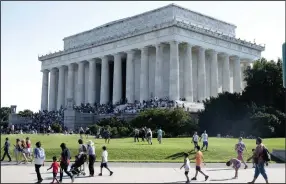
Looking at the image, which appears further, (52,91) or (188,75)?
(52,91)

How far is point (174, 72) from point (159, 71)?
3840 millimetres

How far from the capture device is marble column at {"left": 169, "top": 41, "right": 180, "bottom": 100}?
258 ft

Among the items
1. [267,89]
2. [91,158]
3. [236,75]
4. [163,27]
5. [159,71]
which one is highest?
[163,27]

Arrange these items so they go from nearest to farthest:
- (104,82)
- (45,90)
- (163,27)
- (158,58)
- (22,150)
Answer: (22,150), (163,27), (158,58), (104,82), (45,90)

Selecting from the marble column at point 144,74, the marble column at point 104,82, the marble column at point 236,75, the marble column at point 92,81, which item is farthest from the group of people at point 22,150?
the marble column at point 236,75

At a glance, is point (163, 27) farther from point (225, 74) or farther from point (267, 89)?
point (267, 89)

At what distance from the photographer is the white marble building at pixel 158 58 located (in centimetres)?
8212

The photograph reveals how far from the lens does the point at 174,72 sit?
79625 mm

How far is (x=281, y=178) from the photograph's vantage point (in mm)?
21312

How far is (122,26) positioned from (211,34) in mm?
20668

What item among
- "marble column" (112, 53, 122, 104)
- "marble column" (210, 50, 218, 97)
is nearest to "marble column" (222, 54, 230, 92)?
"marble column" (210, 50, 218, 97)

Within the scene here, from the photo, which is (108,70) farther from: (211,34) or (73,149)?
(73,149)

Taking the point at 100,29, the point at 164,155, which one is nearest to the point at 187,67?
the point at 100,29

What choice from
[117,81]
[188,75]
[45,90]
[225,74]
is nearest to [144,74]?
[117,81]
